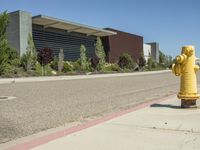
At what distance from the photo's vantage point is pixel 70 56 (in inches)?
2606

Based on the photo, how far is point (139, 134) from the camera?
23.6 feet

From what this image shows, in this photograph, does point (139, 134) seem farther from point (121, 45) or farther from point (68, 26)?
point (121, 45)

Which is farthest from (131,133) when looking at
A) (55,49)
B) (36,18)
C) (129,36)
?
(129,36)

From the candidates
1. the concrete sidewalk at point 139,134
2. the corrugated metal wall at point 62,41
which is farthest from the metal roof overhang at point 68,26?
the concrete sidewalk at point 139,134

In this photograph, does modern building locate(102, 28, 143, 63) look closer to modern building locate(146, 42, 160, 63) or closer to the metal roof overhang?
the metal roof overhang

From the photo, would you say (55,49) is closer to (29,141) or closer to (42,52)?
(42,52)

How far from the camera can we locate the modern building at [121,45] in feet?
245

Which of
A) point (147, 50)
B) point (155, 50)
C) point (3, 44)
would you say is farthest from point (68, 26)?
point (155, 50)

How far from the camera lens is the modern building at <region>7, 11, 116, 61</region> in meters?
50.1

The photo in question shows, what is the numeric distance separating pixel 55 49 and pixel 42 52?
1845 cm

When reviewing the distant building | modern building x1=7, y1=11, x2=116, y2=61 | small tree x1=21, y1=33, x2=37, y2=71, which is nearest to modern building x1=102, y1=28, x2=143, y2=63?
the distant building

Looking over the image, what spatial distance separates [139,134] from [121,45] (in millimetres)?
73042

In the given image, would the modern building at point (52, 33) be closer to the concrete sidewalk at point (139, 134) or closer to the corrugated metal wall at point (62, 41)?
the corrugated metal wall at point (62, 41)

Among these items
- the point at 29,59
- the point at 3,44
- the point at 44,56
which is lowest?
the point at 29,59
